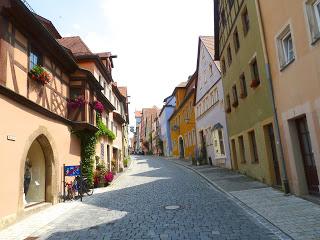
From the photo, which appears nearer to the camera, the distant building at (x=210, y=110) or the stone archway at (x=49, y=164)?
the stone archway at (x=49, y=164)

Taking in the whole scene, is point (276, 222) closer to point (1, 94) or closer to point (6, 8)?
point (1, 94)

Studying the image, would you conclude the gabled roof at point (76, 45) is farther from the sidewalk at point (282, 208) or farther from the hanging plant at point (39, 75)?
the sidewalk at point (282, 208)

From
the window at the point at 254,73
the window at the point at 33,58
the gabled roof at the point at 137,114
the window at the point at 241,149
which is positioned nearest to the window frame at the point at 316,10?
the window at the point at 254,73

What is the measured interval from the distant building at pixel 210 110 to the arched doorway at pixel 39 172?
1246 centimetres

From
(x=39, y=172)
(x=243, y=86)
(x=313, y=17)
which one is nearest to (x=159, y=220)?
(x=39, y=172)

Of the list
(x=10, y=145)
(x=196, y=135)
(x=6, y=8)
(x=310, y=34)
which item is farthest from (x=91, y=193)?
(x=196, y=135)

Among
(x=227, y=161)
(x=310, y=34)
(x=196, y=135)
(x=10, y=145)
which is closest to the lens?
(x=310, y=34)

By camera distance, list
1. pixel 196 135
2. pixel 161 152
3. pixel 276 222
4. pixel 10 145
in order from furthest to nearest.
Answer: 1. pixel 161 152
2. pixel 196 135
3. pixel 10 145
4. pixel 276 222

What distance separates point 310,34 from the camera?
8.66m

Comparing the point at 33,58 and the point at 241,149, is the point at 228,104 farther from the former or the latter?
the point at 33,58

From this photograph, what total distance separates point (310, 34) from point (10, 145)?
9.18 meters

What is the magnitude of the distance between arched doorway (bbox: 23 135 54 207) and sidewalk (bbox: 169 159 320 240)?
24.0 ft

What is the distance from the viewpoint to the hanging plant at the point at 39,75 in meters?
11.3

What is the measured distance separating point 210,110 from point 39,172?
15901 mm
